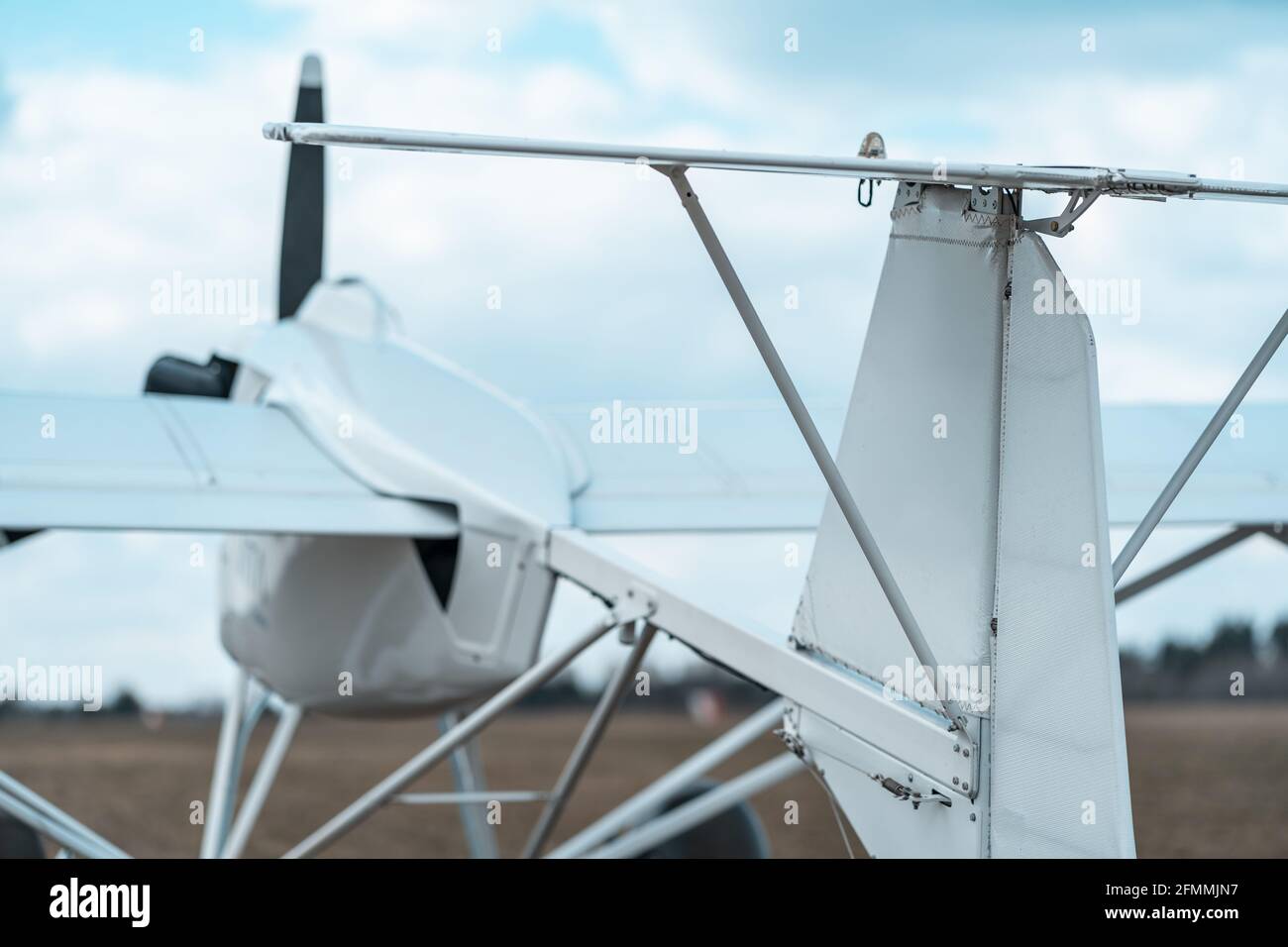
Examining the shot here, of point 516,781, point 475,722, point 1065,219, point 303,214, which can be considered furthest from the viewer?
point 516,781

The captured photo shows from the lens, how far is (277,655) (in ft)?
22.4

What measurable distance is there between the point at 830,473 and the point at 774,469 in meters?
3.83

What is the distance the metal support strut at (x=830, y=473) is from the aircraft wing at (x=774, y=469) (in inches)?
117

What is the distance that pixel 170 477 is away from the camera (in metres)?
5.85

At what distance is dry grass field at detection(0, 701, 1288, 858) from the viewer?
26.4 metres

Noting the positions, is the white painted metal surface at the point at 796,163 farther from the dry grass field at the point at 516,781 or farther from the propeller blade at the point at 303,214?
the dry grass field at the point at 516,781

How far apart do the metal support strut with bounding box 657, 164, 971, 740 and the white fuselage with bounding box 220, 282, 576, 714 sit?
2079mm

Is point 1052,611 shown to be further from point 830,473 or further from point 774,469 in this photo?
point 774,469

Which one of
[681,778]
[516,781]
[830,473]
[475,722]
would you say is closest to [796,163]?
[830,473]

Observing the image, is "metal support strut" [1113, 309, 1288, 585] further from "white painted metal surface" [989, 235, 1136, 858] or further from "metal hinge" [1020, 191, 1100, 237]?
"metal hinge" [1020, 191, 1100, 237]

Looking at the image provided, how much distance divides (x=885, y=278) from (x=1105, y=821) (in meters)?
1.29

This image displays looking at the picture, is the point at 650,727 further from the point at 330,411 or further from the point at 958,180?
the point at 958,180

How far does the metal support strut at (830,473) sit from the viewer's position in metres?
3.29
